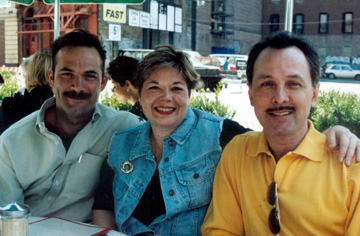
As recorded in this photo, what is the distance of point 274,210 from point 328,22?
4135cm

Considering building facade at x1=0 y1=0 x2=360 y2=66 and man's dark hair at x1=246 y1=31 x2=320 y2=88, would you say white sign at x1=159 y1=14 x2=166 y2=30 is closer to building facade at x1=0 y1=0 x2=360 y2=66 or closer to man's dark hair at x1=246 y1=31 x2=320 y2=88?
building facade at x1=0 y1=0 x2=360 y2=66

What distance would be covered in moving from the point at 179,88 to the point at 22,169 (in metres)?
1.07

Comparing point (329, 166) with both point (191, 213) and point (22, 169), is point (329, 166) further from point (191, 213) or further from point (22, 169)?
point (22, 169)

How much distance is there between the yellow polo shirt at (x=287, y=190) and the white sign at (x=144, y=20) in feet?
84.2

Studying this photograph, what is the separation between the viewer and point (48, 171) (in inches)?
98.1

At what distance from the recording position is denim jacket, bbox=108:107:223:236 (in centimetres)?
223

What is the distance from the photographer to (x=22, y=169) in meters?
2.47

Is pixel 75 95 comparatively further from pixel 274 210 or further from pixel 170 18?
pixel 170 18

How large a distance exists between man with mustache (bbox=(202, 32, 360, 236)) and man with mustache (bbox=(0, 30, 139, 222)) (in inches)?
34.9

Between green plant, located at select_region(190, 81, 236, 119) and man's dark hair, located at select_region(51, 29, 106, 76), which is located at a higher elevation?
man's dark hair, located at select_region(51, 29, 106, 76)

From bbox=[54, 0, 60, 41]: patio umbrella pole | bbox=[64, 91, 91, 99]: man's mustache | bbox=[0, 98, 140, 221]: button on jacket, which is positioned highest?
bbox=[54, 0, 60, 41]: patio umbrella pole

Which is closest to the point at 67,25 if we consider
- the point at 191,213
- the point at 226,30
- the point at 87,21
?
the point at 87,21

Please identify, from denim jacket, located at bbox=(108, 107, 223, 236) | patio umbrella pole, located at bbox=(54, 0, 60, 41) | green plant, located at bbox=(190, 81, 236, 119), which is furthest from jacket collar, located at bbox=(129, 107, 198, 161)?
green plant, located at bbox=(190, 81, 236, 119)

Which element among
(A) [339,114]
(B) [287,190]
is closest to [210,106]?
(A) [339,114]
